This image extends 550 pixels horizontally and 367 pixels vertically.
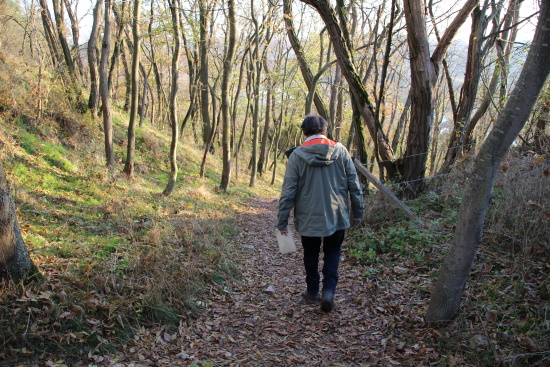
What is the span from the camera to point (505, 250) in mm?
4062

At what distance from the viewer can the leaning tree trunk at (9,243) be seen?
2961 millimetres

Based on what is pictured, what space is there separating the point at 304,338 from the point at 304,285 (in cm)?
135

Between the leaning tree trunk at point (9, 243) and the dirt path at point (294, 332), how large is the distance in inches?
50.1

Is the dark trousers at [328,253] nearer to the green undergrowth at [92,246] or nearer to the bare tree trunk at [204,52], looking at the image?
the green undergrowth at [92,246]

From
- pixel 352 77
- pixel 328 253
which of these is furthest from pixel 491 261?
pixel 352 77

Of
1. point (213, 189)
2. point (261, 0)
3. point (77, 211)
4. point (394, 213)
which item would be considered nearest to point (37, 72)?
point (77, 211)

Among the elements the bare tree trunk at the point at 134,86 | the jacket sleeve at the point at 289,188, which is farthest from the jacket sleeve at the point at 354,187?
the bare tree trunk at the point at 134,86

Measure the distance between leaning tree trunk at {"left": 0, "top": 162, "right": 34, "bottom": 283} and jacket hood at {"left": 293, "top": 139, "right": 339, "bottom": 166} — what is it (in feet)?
9.27

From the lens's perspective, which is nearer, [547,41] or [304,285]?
[547,41]

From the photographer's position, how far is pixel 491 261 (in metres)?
3.91

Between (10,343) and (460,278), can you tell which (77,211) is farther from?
(460,278)

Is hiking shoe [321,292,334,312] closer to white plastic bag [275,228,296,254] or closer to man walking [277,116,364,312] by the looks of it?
man walking [277,116,364,312]

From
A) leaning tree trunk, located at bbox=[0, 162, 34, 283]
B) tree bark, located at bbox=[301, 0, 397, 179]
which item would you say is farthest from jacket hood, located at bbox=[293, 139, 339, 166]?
tree bark, located at bbox=[301, 0, 397, 179]

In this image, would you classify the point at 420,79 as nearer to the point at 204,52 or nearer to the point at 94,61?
the point at 204,52
